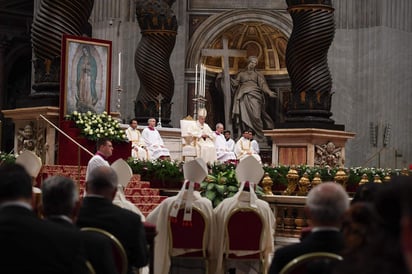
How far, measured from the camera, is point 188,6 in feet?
83.8

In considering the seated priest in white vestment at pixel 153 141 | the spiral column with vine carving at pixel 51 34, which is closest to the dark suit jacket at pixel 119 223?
the spiral column with vine carving at pixel 51 34

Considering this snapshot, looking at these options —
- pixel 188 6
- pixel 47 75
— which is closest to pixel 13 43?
pixel 188 6

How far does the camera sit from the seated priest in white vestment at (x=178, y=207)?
8344 mm

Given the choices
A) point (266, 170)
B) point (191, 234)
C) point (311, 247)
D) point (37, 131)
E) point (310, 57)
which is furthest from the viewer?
point (310, 57)

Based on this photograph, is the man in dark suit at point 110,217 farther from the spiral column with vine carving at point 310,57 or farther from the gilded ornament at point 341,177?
the spiral column with vine carving at point 310,57

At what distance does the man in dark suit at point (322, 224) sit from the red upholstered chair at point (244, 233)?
4090 millimetres

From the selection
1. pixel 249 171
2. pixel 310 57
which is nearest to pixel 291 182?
pixel 249 171

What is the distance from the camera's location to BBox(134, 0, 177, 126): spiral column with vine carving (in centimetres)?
1869

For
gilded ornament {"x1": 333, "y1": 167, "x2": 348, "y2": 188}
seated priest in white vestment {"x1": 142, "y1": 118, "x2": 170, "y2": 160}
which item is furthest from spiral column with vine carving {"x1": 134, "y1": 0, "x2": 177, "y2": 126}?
gilded ornament {"x1": 333, "y1": 167, "x2": 348, "y2": 188}

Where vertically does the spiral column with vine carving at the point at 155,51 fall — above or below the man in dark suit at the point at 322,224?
above

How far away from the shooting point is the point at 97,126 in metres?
13.9

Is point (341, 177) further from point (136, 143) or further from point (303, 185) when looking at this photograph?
point (136, 143)

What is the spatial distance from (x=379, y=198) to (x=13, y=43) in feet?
101

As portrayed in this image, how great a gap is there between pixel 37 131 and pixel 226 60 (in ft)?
34.8
